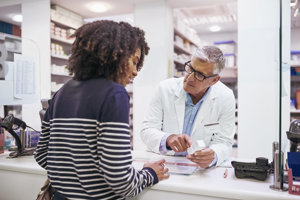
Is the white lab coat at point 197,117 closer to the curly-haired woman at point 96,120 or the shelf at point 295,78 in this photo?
the curly-haired woman at point 96,120

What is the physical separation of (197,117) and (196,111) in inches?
2.0

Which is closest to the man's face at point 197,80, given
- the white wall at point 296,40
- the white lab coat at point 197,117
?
the white lab coat at point 197,117

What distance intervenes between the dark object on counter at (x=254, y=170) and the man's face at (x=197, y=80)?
682 mm

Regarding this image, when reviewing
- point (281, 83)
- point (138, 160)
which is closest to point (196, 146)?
point (138, 160)

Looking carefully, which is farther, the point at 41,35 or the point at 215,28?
the point at 215,28

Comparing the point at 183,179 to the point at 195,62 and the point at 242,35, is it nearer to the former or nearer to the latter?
the point at 195,62

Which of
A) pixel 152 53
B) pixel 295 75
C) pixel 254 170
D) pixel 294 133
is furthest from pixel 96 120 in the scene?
pixel 295 75

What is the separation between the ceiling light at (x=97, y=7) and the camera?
5301 millimetres

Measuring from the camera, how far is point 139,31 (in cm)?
111

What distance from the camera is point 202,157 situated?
147cm

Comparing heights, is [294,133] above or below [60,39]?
below

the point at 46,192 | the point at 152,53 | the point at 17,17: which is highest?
the point at 17,17

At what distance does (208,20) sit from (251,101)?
146 inches

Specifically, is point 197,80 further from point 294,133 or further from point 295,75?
point 295,75
